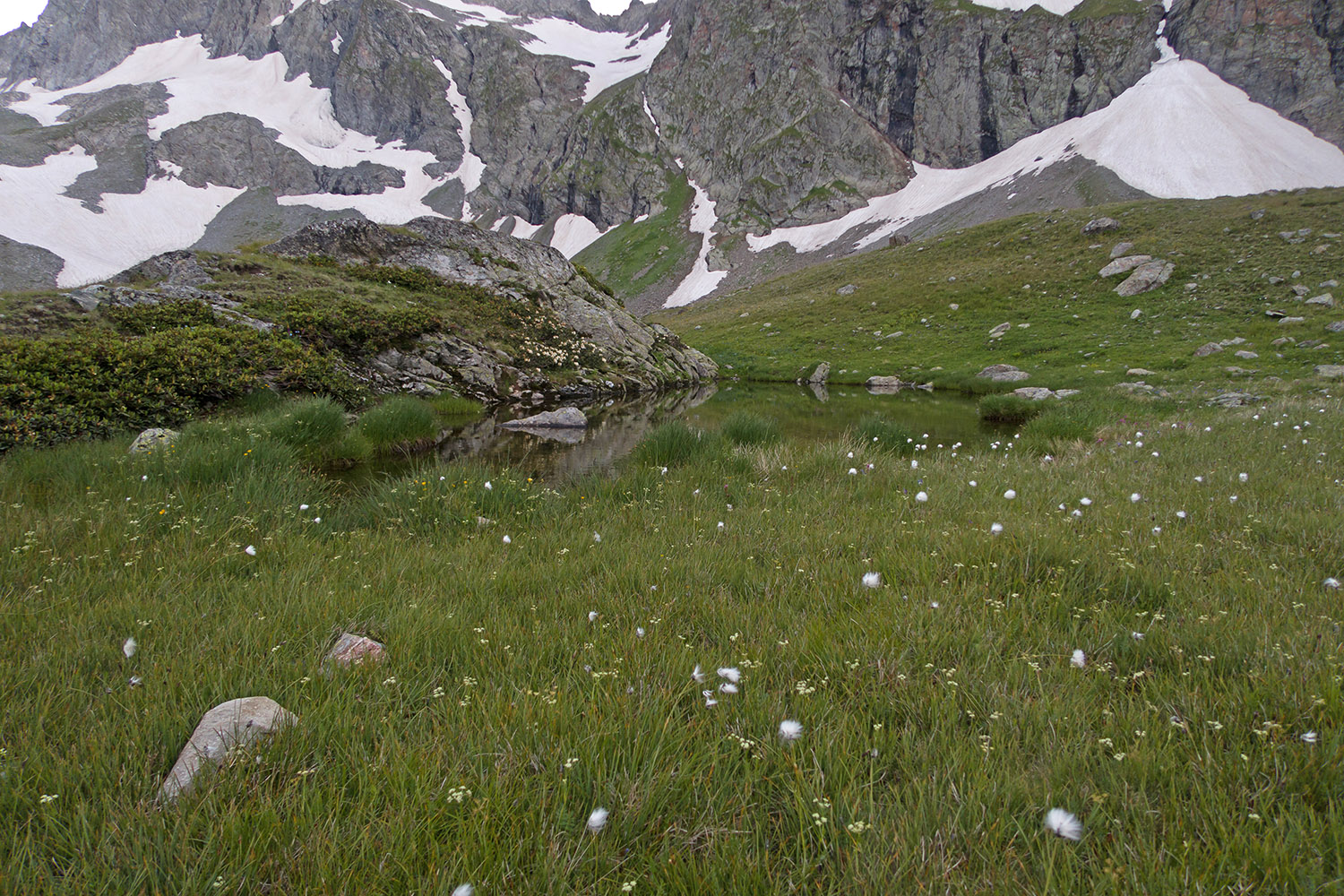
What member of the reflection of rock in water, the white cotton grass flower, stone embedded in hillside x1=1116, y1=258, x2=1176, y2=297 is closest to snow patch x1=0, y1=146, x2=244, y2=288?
the reflection of rock in water

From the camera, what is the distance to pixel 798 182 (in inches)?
3925

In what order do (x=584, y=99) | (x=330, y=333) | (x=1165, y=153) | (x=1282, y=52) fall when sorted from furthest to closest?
(x=584, y=99) < (x=1282, y=52) < (x=1165, y=153) < (x=330, y=333)

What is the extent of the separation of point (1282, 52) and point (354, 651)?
130233 mm

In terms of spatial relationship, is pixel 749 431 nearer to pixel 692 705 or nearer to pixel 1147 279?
pixel 692 705

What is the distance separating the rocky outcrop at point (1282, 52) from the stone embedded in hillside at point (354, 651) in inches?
4717

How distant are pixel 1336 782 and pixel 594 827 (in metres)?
2.09

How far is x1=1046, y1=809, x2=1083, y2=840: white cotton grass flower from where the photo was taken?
55.0 inches

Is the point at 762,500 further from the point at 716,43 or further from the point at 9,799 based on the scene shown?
the point at 716,43

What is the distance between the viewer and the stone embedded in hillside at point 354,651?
2.38 m

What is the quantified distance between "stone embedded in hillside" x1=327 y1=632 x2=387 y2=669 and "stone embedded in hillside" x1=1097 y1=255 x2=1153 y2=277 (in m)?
47.0

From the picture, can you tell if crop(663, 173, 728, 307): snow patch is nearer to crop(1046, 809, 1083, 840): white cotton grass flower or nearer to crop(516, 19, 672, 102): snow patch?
crop(516, 19, 672, 102): snow patch

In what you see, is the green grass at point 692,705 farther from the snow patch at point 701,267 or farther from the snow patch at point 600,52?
the snow patch at point 600,52

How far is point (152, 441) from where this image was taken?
→ 7039 mm

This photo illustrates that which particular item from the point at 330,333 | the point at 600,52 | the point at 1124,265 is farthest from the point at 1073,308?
the point at 600,52
